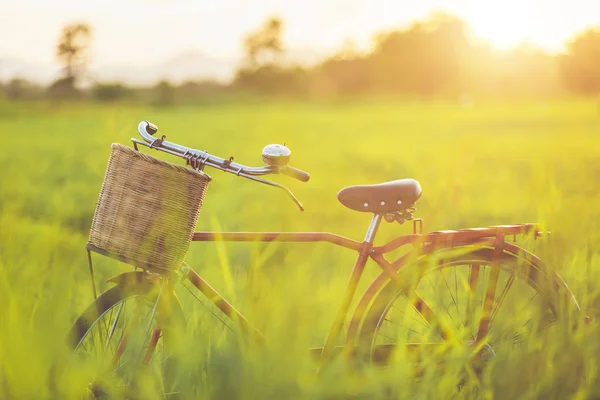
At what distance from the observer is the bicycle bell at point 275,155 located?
271 centimetres

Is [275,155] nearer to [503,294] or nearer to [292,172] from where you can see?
[292,172]

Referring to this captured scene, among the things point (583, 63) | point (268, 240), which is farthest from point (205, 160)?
point (583, 63)

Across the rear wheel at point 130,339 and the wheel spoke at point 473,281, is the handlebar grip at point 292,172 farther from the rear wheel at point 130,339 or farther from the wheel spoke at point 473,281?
the wheel spoke at point 473,281

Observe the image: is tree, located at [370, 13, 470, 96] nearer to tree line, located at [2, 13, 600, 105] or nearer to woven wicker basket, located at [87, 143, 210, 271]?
tree line, located at [2, 13, 600, 105]

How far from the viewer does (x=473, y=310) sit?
321cm

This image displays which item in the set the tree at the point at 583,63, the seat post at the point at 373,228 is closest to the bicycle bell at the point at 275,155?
the seat post at the point at 373,228

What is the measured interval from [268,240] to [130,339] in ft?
2.16

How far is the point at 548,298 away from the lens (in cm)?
323

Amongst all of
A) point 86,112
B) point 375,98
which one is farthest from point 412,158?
point 375,98

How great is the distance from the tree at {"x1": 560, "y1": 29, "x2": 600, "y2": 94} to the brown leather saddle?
38.4 metres

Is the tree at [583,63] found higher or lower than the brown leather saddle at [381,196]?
higher

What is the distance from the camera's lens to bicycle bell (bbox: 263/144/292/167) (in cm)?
271

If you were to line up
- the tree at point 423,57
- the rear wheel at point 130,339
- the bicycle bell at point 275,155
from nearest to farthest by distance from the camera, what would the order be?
the bicycle bell at point 275,155
the rear wheel at point 130,339
the tree at point 423,57

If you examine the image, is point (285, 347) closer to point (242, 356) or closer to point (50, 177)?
point (242, 356)
